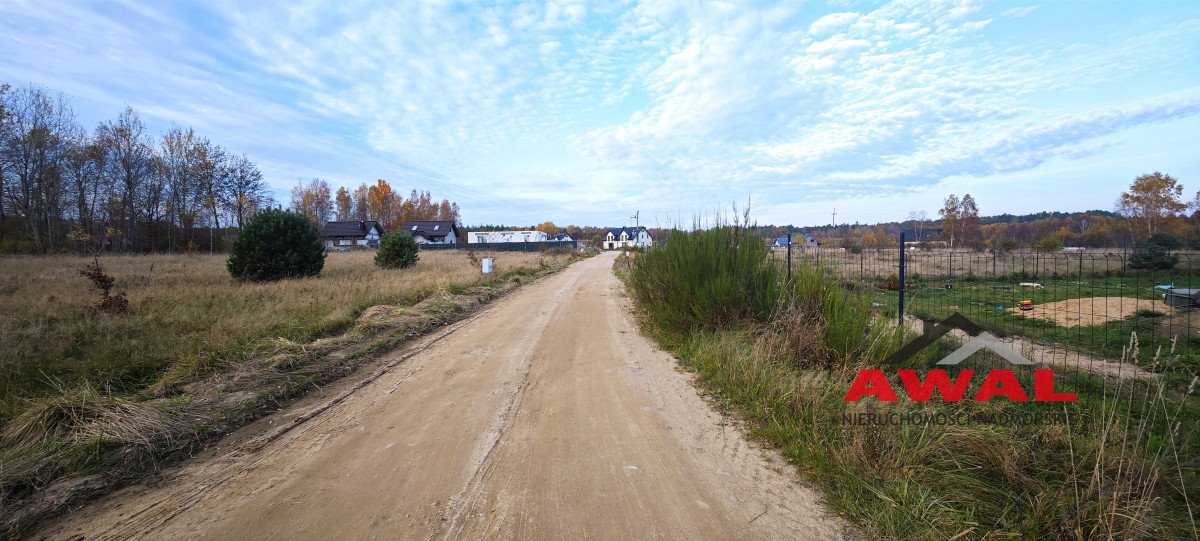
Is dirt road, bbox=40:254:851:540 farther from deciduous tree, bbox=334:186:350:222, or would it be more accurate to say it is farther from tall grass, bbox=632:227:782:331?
deciduous tree, bbox=334:186:350:222

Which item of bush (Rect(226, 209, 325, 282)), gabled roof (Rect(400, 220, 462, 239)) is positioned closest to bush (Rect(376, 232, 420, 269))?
bush (Rect(226, 209, 325, 282))

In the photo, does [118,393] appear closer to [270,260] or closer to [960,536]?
[960,536]

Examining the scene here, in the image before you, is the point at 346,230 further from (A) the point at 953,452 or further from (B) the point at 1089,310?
(A) the point at 953,452

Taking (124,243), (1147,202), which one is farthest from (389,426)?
(124,243)

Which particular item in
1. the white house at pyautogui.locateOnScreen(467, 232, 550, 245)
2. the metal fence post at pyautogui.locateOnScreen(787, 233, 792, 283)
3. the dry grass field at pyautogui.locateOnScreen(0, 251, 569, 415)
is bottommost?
the dry grass field at pyautogui.locateOnScreen(0, 251, 569, 415)

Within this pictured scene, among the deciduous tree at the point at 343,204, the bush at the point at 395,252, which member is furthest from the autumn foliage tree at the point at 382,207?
the bush at the point at 395,252

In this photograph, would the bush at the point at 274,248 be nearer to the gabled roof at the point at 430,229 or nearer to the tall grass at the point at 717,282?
the tall grass at the point at 717,282

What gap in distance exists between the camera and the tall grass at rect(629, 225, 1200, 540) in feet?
8.00

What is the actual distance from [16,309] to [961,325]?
589 inches

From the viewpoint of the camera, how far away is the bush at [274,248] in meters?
15.2

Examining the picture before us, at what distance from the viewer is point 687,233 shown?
27.8 feet

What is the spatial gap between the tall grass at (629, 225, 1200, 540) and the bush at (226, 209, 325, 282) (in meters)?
16.2

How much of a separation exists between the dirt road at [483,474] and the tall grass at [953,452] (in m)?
0.34

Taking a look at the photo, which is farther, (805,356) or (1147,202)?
(1147,202)
